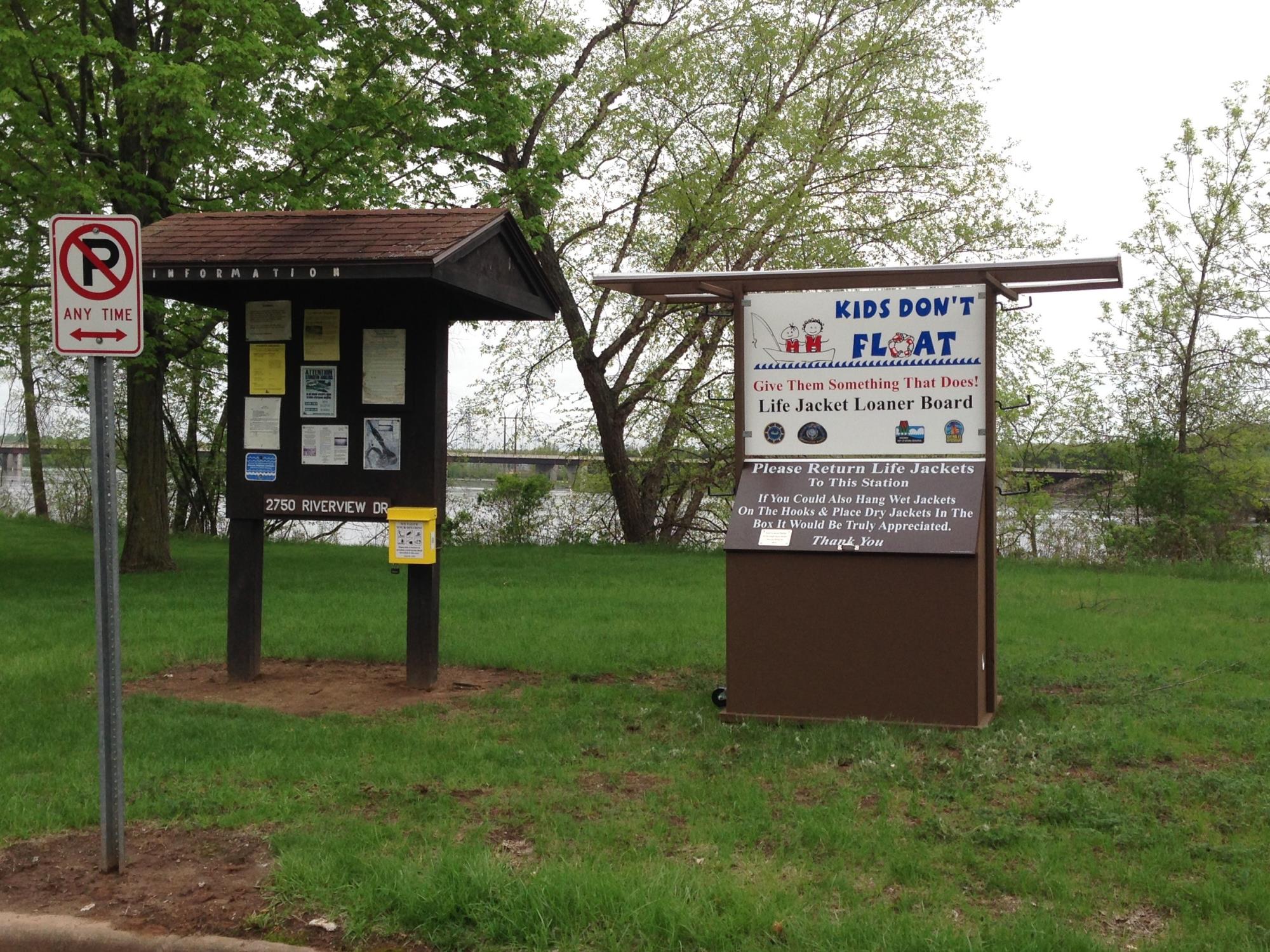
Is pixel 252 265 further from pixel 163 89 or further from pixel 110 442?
pixel 163 89

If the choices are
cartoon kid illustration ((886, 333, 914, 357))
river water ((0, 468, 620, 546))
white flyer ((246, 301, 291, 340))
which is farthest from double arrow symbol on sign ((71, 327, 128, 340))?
river water ((0, 468, 620, 546))

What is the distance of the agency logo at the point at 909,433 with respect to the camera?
24.7ft

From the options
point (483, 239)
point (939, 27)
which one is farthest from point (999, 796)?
point (939, 27)

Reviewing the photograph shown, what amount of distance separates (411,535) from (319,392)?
1235 millimetres

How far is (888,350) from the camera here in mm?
7508

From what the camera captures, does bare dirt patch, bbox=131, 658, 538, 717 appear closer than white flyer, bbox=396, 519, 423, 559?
Yes

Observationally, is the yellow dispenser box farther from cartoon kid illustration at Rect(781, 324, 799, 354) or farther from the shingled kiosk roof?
cartoon kid illustration at Rect(781, 324, 799, 354)

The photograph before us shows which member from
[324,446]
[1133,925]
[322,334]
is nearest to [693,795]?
[1133,925]

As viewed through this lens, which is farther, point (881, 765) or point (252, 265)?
point (252, 265)

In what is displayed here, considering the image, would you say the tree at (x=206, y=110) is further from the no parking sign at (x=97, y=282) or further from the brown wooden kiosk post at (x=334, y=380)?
the no parking sign at (x=97, y=282)

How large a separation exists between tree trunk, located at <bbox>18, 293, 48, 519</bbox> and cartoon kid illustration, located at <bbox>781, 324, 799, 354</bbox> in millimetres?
13889

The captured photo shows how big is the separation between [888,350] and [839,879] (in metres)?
3.72

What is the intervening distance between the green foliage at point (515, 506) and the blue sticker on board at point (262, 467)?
13.6m

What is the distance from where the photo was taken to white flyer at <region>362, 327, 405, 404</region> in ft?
28.0
